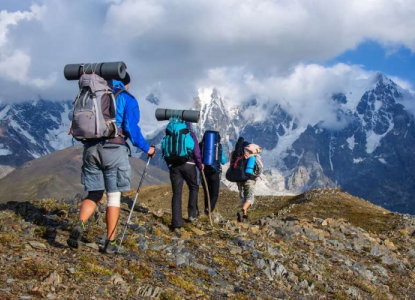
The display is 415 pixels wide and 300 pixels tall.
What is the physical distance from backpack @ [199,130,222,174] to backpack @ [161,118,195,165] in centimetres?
262

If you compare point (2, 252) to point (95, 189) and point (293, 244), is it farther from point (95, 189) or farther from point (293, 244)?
point (293, 244)

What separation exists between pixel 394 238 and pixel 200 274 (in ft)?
48.7

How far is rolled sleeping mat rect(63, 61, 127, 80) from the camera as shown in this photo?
9781 millimetres

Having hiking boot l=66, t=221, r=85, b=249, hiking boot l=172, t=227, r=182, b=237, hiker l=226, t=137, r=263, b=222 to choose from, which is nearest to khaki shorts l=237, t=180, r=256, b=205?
hiker l=226, t=137, r=263, b=222

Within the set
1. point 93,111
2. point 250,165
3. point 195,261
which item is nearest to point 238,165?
point 250,165

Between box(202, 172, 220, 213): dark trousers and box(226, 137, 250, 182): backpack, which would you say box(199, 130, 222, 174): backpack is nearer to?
box(202, 172, 220, 213): dark trousers

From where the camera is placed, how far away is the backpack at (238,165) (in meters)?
18.4

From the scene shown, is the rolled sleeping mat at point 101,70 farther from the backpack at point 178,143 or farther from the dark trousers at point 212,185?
the dark trousers at point 212,185

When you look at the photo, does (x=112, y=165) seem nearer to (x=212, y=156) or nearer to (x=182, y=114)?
(x=182, y=114)

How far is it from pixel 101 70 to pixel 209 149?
7.43m

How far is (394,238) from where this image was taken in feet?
71.5

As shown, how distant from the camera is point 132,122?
10117 millimetres

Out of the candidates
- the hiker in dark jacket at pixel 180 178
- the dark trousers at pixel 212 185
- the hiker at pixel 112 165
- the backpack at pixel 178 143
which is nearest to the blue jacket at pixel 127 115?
the hiker at pixel 112 165

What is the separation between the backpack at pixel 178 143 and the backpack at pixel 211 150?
2620mm
